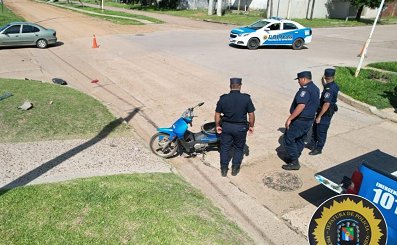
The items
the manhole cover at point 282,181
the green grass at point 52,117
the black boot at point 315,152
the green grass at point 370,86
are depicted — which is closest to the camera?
the manhole cover at point 282,181

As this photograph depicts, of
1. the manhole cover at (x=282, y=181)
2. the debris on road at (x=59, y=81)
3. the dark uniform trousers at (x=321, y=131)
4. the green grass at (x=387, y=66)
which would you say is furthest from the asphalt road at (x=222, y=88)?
the green grass at (x=387, y=66)

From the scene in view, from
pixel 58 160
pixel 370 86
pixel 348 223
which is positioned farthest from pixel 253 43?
pixel 348 223

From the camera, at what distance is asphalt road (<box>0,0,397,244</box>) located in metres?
5.86

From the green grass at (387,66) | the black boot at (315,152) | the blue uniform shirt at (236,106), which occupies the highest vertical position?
the blue uniform shirt at (236,106)

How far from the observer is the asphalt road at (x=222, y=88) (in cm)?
586

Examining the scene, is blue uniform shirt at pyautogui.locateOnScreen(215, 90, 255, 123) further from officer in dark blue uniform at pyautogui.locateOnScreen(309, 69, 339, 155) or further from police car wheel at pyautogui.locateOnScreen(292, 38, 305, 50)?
police car wheel at pyautogui.locateOnScreen(292, 38, 305, 50)

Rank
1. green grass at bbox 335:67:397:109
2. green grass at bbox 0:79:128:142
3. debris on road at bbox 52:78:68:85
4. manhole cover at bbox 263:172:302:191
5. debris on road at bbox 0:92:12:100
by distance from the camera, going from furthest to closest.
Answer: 1. debris on road at bbox 52:78:68:85
2. green grass at bbox 335:67:397:109
3. debris on road at bbox 0:92:12:100
4. green grass at bbox 0:79:128:142
5. manhole cover at bbox 263:172:302:191

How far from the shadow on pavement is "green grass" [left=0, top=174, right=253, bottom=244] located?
33 cm

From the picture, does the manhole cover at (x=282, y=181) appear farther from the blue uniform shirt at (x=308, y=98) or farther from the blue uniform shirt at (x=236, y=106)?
the blue uniform shirt at (x=236, y=106)

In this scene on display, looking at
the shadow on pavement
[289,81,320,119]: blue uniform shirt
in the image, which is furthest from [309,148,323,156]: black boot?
the shadow on pavement

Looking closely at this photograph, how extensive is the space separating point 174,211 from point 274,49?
1697 centimetres

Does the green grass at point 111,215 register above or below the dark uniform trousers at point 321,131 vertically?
below

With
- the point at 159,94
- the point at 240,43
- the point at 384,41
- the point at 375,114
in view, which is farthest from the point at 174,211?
the point at 384,41

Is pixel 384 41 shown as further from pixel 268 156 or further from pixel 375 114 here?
pixel 268 156
